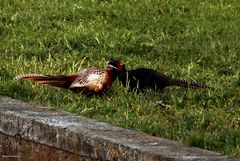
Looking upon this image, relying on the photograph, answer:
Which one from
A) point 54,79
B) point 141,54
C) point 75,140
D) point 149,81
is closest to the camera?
point 75,140

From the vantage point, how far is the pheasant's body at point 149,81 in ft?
23.0

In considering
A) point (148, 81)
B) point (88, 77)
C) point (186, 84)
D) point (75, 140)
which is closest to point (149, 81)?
point (148, 81)

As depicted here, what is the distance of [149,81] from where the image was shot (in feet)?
23.0

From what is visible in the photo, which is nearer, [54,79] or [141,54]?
[54,79]

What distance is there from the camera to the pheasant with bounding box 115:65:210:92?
6992mm

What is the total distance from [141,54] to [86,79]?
171cm

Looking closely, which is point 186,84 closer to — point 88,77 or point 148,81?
point 148,81

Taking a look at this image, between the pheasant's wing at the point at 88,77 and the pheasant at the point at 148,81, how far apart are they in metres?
0.17

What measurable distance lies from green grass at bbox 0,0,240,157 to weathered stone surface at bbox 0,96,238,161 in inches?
10.3

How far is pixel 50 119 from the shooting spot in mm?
5688

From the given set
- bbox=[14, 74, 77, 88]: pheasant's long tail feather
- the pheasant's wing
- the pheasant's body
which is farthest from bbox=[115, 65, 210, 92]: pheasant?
bbox=[14, 74, 77, 88]: pheasant's long tail feather

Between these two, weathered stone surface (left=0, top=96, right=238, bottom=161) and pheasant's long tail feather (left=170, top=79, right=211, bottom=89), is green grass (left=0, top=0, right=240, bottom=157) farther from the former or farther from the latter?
weathered stone surface (left=0, top=96, right=238, bottom=161)

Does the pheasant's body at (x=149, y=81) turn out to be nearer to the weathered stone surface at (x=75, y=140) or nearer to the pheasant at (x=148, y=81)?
the pheasant at (x=148, y=81)

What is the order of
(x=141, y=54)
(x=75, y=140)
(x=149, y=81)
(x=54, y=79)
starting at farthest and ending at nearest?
(x=141, y=54) → (x=149, y=81) → (x=54, y=79) → (x=75, y=140)
